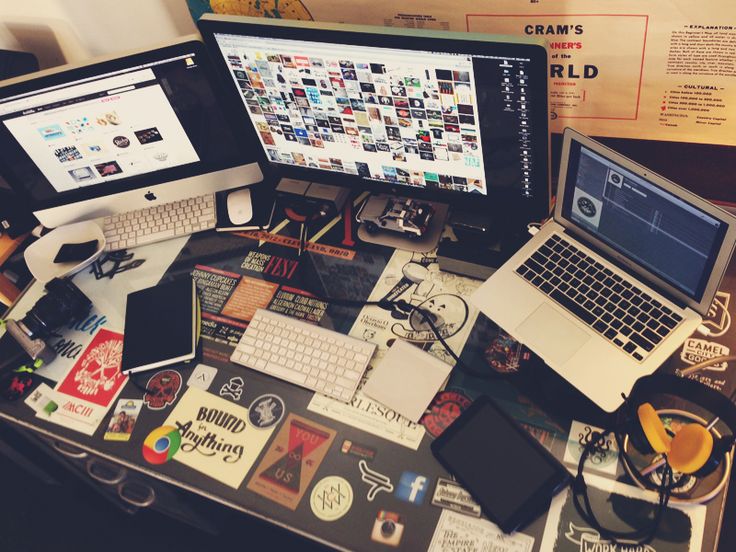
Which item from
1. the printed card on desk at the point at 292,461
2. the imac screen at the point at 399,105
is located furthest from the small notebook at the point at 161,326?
the imac screen at the point at 399,105

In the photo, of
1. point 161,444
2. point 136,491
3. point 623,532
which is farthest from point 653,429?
point 136,491

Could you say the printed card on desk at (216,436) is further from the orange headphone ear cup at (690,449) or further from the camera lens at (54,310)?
the orange headphone ear cup at (690,449)

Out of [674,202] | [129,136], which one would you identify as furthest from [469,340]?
[129,136]

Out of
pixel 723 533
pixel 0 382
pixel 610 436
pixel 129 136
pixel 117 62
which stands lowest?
pixel 723 533

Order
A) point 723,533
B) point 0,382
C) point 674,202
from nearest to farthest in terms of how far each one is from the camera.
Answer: point 674,202 → point 0,382 → point 723,533

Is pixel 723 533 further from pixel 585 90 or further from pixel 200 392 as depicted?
pixel 200 392

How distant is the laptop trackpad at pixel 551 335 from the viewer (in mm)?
1047

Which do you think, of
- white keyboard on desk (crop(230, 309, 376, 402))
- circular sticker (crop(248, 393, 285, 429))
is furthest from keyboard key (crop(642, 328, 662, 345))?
circular sticker (crop(248, 393, 285, 429))

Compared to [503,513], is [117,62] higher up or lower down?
higher up

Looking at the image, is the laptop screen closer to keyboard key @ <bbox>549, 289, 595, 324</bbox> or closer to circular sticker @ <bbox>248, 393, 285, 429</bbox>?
keyboard key @ <bbox>549, 289, 595, 324</bbox>

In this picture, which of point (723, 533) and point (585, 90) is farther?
point (723, 533)

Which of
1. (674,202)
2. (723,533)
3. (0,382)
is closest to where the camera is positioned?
(674,202)

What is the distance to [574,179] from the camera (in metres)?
1.06

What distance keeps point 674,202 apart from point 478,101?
34 cm
